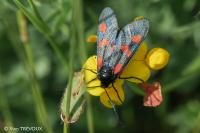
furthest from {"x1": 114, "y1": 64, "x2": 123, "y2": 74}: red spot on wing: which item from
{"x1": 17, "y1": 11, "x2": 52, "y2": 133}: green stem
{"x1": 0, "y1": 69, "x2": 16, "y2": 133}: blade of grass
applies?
{"x1": 0, "y1": 69, "x2": 16, "y2": 133}: blade of grass

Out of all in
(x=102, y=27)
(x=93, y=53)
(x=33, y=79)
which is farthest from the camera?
(x=93, y=53)

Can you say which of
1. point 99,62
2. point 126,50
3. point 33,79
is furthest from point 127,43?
point 33,79

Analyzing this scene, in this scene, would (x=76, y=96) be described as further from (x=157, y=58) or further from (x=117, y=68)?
(x=157, y=58)

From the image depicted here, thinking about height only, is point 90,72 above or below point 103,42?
below

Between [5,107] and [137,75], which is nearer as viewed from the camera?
[137,75]

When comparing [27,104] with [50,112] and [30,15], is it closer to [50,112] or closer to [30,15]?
[50,112]

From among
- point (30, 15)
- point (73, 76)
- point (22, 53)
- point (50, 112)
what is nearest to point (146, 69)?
point (73, 76)
